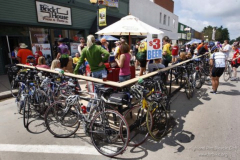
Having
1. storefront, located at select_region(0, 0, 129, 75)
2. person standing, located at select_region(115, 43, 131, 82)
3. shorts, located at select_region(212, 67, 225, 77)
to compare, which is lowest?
shorts, located at select_region(212, 67, 225, 77)

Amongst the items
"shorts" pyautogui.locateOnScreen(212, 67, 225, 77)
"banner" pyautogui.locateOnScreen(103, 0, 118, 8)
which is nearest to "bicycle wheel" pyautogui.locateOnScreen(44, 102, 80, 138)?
"shorts" pyautogui.locateOnScreen(212, 67, 225, 77)

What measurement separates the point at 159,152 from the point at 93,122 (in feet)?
4.49

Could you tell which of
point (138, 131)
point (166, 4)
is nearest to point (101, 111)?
point (138, 131)

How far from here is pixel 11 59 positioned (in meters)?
8.95

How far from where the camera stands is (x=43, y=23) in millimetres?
9867

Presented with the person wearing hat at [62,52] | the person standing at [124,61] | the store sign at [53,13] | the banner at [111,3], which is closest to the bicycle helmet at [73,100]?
the person standing at [124,61]

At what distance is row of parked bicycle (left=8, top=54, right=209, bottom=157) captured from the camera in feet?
9.63

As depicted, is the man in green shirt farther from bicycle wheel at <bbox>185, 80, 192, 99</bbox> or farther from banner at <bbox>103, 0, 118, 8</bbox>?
banner at <bbox>103, 0, 118, 8</bbox>

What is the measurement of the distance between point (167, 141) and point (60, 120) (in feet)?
7.93

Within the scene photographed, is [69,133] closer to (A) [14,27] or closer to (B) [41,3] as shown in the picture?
(A) [14,27]

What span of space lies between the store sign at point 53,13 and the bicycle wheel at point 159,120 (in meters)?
9.61

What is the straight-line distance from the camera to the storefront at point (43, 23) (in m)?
8.61

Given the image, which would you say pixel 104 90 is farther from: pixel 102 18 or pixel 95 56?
pixel 102 18

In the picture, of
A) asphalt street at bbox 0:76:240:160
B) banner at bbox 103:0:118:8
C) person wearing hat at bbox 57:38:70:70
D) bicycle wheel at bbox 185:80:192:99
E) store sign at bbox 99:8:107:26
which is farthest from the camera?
banner at bbox 103:0:118:8
